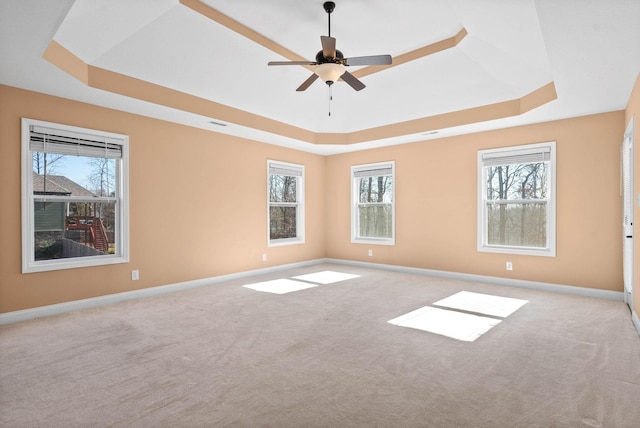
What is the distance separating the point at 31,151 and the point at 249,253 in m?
3.31

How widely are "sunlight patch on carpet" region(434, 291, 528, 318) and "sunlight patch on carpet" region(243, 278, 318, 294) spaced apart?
6.56 feet

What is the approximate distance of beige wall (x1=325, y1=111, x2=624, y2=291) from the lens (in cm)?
446

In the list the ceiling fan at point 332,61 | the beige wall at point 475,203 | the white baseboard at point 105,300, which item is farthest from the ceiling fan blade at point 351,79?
the white baseboard at point 105,300

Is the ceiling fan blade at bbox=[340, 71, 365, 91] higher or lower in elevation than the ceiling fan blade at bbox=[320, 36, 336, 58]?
lower

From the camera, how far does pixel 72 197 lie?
13.3 feet

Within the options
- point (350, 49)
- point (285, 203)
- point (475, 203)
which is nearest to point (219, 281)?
point (285, 203)

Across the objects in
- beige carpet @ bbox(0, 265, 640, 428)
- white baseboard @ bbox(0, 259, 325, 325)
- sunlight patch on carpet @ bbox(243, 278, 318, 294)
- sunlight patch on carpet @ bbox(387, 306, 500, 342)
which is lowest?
beige carpet @ bbox(0, 265, 640, 428)

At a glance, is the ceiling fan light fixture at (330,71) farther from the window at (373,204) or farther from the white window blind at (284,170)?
the window at (373,204)

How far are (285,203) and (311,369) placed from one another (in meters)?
4.61

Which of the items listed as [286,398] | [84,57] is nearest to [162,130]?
[84,57]

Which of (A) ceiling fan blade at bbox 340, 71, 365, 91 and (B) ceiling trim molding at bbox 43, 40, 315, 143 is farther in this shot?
(A) ceiling fan blade at bbox 340, 71, 365, 91

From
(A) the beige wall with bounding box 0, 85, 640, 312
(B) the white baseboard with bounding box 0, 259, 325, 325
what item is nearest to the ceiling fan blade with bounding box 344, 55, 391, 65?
(A) the beige wall with bounding box 0, 85, 640, 312

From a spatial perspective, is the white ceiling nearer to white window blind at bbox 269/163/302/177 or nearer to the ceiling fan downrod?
the ceiling fan downrod

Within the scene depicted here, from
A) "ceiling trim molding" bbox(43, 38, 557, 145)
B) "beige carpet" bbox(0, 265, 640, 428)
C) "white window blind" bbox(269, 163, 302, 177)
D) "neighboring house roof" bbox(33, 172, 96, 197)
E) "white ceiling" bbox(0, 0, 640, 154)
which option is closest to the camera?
"beige carpet" bbox(0, 265, 640, 428)
